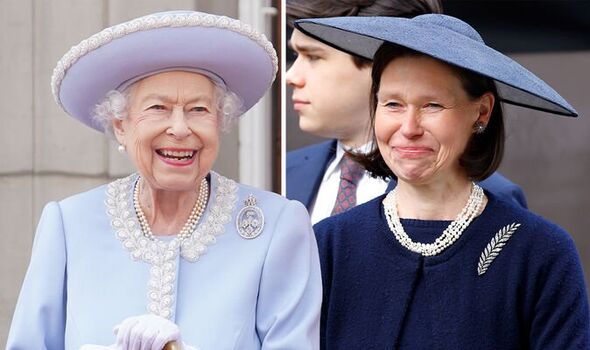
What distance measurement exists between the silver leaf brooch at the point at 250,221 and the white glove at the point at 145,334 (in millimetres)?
384

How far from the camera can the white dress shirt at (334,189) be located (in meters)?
5.52

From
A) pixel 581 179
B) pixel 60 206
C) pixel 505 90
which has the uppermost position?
pixel 505 90

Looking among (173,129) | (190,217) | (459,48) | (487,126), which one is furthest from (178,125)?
(487,126)

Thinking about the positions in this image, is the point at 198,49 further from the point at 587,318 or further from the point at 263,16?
the point at 263,16

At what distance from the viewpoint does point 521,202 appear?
5645 millimetres

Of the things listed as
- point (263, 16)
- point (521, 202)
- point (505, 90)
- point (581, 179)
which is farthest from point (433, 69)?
point (581, 179)

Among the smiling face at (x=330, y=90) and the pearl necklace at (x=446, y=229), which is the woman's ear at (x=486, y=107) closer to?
the pearl necklace at (x=446, y=229)

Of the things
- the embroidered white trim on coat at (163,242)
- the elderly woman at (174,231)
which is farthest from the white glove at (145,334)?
the embroidered white trim on coat at (163,242)

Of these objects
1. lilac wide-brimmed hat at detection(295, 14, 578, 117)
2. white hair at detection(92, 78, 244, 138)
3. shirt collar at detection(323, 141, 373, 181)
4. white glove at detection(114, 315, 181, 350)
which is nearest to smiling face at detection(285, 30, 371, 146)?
shirt collar at detection(323, 141, 373, 181)

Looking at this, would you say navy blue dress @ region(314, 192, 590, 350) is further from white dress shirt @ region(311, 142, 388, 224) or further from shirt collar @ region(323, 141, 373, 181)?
shirt collar @ region(323, 141, 373, 181)

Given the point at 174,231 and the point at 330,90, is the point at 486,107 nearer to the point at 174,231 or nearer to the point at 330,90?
the point at 174,231

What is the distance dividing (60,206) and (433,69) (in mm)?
996

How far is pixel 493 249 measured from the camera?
434 cm

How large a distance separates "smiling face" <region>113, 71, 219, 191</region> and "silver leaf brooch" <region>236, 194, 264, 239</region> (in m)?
0.15
